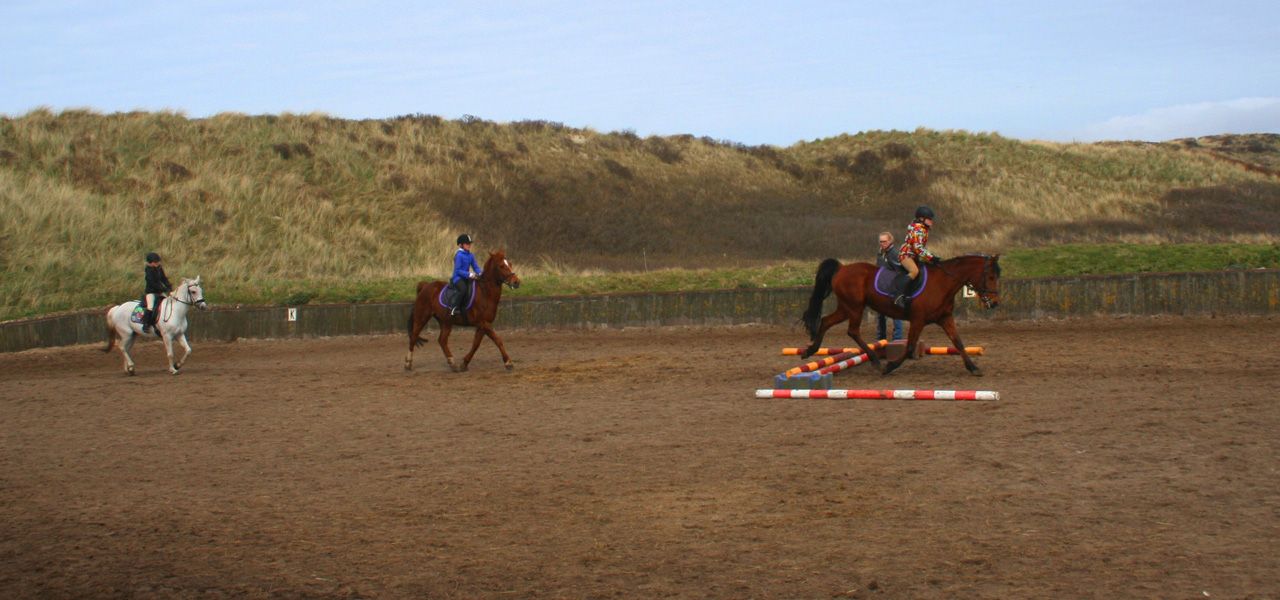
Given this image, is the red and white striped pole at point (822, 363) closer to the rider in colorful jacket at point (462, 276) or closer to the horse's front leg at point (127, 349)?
the rider in colorful jacket at point (462, 276)

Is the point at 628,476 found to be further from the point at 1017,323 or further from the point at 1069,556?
the point at 1017,323

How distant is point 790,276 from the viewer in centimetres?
2744

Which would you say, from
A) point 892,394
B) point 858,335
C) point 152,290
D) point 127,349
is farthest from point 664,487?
point 127,349

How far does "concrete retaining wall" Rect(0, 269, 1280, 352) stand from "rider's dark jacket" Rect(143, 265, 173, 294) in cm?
533

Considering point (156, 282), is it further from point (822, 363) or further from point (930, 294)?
point (930, 294)

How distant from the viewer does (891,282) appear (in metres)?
15.5

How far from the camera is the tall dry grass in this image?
35875mm

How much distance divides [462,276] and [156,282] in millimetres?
5775

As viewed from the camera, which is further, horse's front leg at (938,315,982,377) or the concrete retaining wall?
the concrete retaining wall

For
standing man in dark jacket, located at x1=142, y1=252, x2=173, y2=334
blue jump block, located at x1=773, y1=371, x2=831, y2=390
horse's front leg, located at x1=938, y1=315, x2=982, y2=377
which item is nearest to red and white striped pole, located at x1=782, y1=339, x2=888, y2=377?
blue jump block, located at x1=773, y1=371, x2=831, y2=390

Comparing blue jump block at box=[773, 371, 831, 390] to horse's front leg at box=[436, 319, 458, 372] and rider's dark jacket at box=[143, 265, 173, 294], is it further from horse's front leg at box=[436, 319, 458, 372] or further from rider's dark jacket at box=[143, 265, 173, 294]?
rider's dark jacket at box=[143, 265, 173, 294]

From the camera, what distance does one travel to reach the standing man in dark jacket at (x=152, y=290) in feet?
63.6

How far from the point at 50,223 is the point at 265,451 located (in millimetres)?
28898

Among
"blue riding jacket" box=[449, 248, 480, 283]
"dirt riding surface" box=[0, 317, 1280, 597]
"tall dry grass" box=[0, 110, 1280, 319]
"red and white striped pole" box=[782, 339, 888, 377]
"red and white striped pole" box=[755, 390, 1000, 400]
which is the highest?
"tall dry grass" box=[0, 110, 1280, 319]
